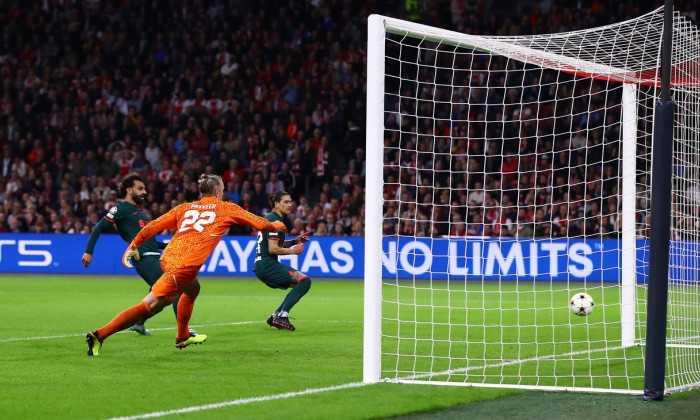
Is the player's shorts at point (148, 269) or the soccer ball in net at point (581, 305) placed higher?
the player's shorts at point (148, 269)

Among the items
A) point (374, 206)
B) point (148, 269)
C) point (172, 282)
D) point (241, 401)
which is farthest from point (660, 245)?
point (148, 269)

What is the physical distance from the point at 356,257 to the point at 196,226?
514 inches

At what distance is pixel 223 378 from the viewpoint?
8.46 metres

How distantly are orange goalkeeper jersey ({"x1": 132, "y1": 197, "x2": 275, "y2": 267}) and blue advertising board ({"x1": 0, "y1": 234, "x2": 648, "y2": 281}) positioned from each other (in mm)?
9153

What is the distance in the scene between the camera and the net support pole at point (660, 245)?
7.20 m

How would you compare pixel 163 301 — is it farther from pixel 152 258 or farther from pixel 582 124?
pixel 582 124

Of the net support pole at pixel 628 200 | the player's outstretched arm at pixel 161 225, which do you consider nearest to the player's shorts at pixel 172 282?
the player's outstretched arm at pixel 161 225

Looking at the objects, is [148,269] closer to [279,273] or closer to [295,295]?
[279,273]

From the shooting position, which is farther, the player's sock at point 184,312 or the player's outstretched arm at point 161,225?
the player's sock at point 184,312

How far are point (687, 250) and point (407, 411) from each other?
4.30m

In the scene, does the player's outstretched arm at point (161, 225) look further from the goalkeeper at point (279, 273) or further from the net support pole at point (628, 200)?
the net support pole at point (628, 200)

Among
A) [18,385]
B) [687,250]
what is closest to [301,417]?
[18,385]

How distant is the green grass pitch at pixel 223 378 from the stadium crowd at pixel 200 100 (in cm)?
1010

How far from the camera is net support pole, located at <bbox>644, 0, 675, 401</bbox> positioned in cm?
720
